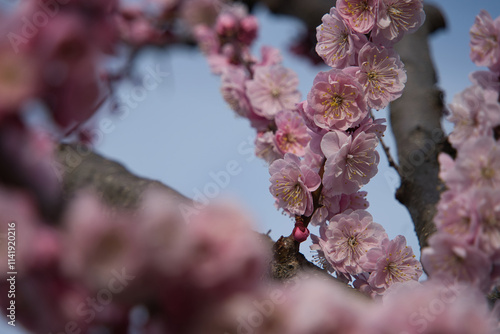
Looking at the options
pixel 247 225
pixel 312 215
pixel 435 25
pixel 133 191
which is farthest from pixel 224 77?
pixel 435 25

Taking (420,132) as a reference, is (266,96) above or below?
above

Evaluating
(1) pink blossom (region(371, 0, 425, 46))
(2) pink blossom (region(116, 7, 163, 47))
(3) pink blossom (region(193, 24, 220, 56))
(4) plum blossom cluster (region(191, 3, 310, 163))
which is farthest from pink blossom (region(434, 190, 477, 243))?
(2) pink blossom (region(116, 7, 163, 47))

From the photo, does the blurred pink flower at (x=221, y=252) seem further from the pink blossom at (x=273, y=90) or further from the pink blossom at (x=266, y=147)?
the pink blossom at (x=273, y=90)

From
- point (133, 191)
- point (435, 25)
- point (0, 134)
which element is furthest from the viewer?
point (435, 25)

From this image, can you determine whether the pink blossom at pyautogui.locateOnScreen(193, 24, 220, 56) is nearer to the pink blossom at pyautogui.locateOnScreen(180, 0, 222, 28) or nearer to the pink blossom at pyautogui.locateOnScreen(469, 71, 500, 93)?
the pink blossom at pyautogui.locateOnScreen(180, 0, 222, 28)

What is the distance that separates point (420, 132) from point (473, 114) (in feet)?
2.81

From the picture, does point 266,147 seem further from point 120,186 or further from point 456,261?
point 456,261

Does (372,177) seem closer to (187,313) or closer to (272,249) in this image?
(272,249)

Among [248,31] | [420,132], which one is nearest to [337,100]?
[420,132]

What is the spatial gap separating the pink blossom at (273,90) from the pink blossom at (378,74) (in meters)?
0.41

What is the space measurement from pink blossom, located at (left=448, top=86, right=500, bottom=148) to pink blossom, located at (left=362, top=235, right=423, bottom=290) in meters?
0.32

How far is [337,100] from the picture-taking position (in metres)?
0.83

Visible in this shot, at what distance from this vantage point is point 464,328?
0.37m

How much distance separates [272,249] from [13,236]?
0.65 meters
